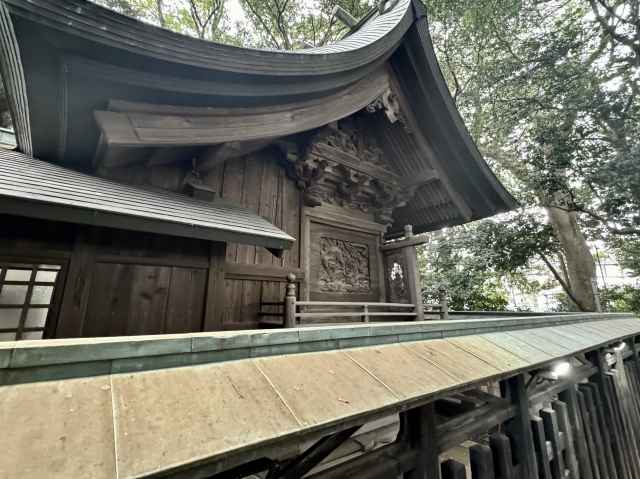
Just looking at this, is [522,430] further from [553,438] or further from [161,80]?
[161,80]

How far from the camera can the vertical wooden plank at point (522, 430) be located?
1969 mm

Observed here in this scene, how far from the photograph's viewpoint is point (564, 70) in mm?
8594

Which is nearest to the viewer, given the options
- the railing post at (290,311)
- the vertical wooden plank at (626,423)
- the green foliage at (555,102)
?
the railing post at (290,311)

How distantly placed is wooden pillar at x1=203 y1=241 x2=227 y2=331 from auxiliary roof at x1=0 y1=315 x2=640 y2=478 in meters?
2.12

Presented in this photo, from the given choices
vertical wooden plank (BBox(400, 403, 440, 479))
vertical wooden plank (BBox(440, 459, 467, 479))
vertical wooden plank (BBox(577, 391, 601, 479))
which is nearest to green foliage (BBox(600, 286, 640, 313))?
vertical wooden plank (BBox(577, 391, 601, 479))

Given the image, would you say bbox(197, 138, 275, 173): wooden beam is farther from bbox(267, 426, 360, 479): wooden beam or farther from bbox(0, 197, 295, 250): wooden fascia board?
bbox(267, 426, 360, 479): wooden beam

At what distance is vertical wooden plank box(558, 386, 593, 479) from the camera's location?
2.72 m

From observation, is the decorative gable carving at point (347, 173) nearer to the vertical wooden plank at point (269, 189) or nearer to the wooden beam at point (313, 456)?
the vertical wooden plank at point (269, 189)

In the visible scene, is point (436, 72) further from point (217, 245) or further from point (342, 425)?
point (342, 425)

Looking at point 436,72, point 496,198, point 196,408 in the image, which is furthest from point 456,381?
point 496,198

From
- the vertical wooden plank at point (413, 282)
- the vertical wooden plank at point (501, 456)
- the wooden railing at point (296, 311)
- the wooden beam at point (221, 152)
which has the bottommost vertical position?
the vertical wooden plank at point (501, 456)

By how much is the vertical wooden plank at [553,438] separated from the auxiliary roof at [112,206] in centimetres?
265

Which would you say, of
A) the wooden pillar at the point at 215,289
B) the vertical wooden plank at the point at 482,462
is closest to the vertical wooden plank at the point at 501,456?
the vertical wooden plank at the point at 482,462

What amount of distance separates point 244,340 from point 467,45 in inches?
557
